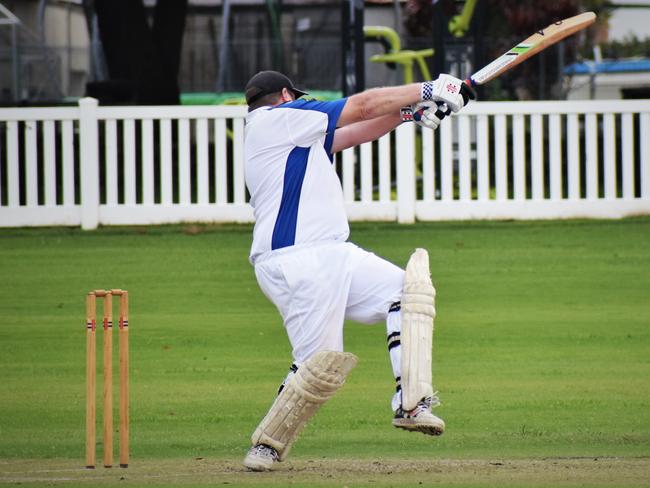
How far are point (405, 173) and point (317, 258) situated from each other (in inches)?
397

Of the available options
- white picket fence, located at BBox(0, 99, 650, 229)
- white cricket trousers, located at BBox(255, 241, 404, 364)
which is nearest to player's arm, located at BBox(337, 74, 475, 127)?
white cricket trousers, located at BBox(255, 241, 404, 364)

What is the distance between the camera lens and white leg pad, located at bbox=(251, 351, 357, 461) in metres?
7.09

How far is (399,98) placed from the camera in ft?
23.1

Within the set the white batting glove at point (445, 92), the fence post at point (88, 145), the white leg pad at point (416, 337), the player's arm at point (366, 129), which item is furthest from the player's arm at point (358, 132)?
the fence post at point (88, 145)

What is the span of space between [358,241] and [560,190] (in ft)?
9.39

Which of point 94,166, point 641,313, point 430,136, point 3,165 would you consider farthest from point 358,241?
point 3,165

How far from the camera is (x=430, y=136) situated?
675 inches

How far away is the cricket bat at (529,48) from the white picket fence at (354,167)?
888cm

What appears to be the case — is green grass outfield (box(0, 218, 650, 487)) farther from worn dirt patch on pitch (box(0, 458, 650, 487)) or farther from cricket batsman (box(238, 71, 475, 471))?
cricket batsman (box(238, 71, 475, 471))

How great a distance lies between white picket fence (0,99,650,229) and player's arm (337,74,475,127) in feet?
31.6

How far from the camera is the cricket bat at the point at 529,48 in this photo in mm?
7480

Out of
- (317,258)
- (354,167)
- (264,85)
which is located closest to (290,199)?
(317,258)

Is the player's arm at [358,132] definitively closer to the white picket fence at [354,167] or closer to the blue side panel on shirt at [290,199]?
the blue side panel on shirt at [290,199]

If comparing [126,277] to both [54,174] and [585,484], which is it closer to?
[54,174]
